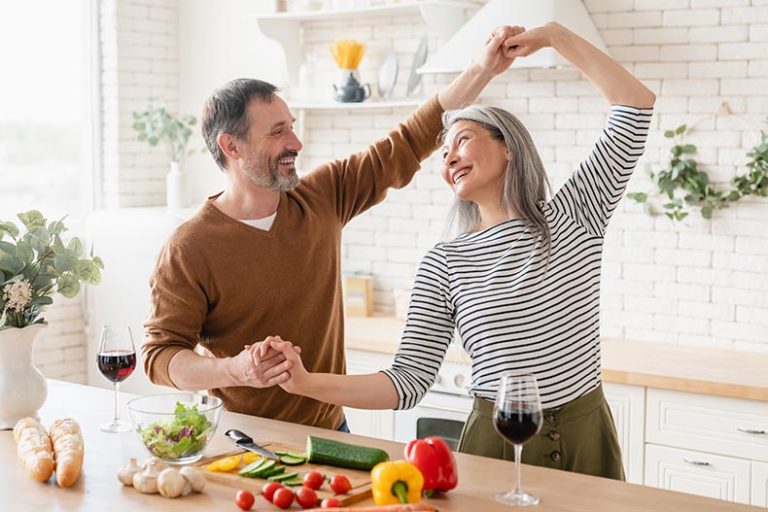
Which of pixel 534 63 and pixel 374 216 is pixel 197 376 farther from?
pixel 374 216

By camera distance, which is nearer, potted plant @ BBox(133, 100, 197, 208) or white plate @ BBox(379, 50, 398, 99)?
white plate @ BBox(379, 50, 398, 99)

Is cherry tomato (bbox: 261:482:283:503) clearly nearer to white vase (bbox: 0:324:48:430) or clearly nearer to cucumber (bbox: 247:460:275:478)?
cucumber (bbox: 247:460:275:478)

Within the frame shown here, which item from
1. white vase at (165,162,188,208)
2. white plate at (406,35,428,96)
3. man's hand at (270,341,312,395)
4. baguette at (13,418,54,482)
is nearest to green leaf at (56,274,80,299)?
baguette at (13,418,54,482)

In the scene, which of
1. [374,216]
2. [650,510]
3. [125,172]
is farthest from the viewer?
[125,172]

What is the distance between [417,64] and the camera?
16.0 feet

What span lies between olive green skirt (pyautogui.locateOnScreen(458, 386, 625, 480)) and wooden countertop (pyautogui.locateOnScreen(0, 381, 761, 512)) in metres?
0.25

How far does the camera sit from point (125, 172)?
570 cm

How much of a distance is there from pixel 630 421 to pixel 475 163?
166cm

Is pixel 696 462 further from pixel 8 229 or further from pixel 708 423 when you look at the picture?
pixel 8 229

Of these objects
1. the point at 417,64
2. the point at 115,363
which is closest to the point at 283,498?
the point at 115,363

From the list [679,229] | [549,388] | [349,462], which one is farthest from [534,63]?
[349,462]

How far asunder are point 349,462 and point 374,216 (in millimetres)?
3055

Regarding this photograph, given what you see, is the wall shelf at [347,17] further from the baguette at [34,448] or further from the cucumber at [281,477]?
the cucumber at [281,477]

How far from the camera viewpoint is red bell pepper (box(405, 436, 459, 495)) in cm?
210
